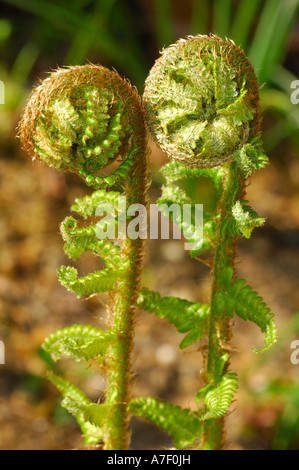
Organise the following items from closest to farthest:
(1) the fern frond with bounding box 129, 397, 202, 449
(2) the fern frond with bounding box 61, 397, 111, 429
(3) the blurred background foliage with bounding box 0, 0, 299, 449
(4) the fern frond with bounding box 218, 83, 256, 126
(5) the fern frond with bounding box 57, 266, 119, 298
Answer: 1. (4) the fern frond with bounding box 218, 83, 256, 126
2. (5) the fern frond with bounding box 57, 266, 119, 298
3. (2) the fern frond with bounding box 61, 397, 111, 429
4. (1) the fern frond with bounding box 129, 397, 202, 449
5. (3) the blurred background foliage with bounding box 0, 0, 299, 449

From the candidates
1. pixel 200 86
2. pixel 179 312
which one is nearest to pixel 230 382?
pixel 179 312

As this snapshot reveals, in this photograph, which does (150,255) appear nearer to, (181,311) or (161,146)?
(181,311)

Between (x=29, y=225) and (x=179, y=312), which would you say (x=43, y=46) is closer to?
(x=29, y=225)

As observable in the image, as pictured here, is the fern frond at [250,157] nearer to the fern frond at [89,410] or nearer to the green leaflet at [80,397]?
the fern frond at [89,410]

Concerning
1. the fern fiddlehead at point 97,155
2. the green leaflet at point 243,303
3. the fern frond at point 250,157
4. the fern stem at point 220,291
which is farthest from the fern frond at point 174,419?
the fern frond at point 250,157

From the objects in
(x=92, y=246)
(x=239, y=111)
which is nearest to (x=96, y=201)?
(x=92, y=246)

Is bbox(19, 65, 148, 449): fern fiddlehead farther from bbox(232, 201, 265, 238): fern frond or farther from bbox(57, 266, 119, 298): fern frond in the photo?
bbox(232, 201, 265, 238): fern frond

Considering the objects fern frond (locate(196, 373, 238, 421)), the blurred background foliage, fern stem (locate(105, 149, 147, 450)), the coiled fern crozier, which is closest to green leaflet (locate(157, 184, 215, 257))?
the coiled fern crozier
